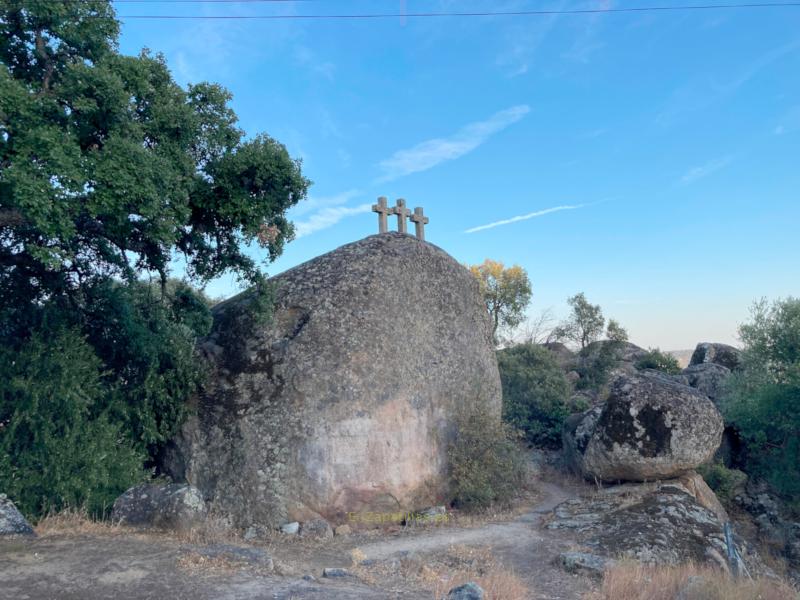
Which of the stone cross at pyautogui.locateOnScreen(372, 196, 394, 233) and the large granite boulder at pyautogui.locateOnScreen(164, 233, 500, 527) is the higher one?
the stone cross at pyautogui.locateOnScreen(372, 196, 394, 233)

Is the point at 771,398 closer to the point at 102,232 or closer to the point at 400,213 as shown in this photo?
the point at 400,213

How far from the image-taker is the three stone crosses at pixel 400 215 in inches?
784

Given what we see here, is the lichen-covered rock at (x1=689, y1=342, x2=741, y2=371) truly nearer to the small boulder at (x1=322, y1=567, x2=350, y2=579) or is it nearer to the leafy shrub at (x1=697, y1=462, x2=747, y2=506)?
the leafy shrub at (x1=697, y1=462, x2=747, y2=506)

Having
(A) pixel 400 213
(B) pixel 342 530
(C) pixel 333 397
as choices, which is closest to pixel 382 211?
(A) pixel 400 213

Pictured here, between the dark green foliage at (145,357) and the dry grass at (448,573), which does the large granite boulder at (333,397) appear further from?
the dry grass at (448,573)

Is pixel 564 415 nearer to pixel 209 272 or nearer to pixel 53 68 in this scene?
pixel 209 272

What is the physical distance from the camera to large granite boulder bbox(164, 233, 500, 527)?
12.7 meters

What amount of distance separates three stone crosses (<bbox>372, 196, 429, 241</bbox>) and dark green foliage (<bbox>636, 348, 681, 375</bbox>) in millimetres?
18987

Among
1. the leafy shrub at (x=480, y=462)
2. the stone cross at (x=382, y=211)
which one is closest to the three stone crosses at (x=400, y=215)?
the stone cross at (x=382, y=211)

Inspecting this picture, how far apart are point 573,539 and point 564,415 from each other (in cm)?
1253

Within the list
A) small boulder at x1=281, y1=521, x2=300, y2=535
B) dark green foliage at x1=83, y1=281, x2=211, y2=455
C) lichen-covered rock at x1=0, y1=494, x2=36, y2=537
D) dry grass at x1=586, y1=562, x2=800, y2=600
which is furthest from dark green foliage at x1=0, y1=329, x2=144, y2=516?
dry grass at x1=586, y1=562, x2=800, y2=600

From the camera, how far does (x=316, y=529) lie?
475 inches

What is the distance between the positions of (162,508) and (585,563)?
712cm

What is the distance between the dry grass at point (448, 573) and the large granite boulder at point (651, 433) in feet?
20.0
